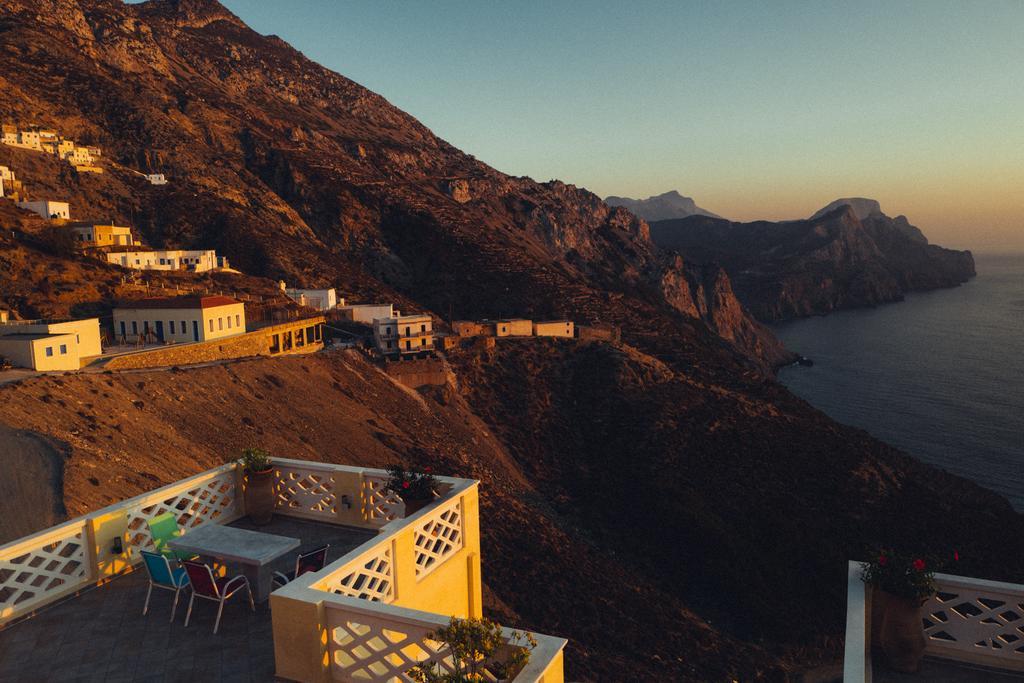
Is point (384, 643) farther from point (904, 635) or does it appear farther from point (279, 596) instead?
point (904, 635)

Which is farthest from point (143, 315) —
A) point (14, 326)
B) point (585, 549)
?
point (585, 549)

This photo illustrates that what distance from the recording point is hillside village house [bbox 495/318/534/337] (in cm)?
6419

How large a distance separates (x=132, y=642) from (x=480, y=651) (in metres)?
Answer: 4.46

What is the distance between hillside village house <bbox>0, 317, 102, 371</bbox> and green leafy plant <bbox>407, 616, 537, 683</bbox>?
35.3 m

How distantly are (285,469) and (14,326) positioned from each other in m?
33.2

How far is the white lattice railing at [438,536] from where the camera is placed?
7309mm

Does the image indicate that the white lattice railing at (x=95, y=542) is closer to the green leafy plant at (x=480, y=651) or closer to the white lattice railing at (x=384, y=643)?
the white lattice railing at (x=384, y=643)

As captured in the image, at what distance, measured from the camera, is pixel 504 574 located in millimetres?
31047

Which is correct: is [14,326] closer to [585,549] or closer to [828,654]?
[585,549]

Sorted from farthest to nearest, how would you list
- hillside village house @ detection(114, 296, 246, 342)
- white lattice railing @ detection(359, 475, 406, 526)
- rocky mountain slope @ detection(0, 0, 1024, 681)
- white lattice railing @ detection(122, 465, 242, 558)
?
hillside village house @ detection(114, 296, 246, 342) → rocky mountain slope @ detection(0, 0, 1024, 681) → white lattice railing @ detection(359, 475, 406, 526) → white lattice railing @ detection(122, 465, 242, 558)

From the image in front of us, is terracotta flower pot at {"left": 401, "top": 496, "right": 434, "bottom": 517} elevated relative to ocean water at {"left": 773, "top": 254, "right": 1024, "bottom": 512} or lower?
elevated

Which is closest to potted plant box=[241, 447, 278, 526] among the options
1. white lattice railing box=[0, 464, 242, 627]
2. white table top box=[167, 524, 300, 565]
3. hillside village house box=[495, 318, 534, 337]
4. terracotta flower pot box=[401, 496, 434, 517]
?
white lattice railing box=[0, 464, 242, 627]

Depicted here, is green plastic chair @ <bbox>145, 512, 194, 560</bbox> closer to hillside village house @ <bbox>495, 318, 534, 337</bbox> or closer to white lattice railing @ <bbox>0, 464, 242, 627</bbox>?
white lattice railing @ <bbox>0, 464, 242, 627</bbox>

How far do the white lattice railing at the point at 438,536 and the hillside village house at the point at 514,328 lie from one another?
2204 inches
